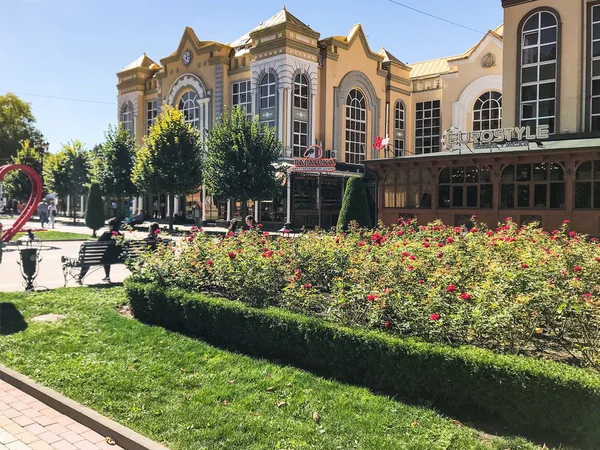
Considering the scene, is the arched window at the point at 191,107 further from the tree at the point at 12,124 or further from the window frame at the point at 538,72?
the tree at the point at 12,124

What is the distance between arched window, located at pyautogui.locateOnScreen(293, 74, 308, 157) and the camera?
36.9 metres

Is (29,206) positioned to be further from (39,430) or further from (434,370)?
(434,370)

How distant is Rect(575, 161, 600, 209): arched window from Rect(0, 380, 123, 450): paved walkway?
21379 mm

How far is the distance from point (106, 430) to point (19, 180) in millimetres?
53034

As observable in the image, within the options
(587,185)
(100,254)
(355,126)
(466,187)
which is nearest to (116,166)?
(355,126)

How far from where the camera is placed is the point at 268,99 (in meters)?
37.3

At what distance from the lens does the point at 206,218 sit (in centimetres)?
4200

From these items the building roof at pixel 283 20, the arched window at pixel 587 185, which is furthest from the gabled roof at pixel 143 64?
the arched window at pixel 587 185

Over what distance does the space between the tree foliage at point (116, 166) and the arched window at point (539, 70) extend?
30.1 m

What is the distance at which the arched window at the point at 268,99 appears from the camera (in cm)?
3694

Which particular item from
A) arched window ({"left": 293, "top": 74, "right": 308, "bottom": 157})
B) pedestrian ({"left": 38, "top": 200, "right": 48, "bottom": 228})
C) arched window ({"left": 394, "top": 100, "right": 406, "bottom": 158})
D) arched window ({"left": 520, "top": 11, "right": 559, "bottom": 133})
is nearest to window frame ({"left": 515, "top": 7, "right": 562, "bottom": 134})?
arched window ({"left": 520, "top": 11, "right": 559, "bottom": 133})

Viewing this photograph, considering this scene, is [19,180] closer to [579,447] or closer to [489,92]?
[489,92]

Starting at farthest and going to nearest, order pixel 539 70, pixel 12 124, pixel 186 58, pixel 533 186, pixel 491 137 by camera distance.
Result: pixel 12 124 → pixel 186 58 → pixel 539 70 → pixel 491 137 → pixel 533 186

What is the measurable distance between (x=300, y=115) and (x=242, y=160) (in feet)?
27.3
